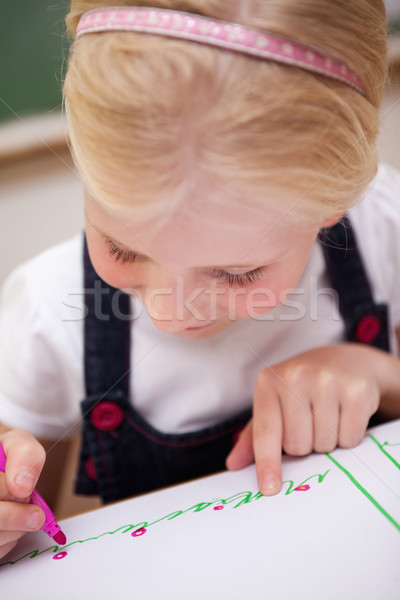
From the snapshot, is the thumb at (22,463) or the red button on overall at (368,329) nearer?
the thumb at (22,463)

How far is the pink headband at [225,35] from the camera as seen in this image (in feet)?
0.81

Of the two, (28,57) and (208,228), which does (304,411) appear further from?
(28,57)

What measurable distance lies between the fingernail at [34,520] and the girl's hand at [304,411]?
5.2 inches

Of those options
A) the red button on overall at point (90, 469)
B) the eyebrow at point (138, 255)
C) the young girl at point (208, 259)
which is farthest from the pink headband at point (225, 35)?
the red button on overall at point (90, 469)

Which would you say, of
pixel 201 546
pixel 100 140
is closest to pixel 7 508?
pixel 201 546

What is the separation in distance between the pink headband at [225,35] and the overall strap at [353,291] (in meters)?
0.23

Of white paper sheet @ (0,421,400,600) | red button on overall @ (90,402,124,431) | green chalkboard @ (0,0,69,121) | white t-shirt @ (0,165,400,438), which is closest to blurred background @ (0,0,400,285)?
green chalkboard @ (0,0,69,121)

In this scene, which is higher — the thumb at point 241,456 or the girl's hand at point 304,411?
the girl's hand at point 304,411

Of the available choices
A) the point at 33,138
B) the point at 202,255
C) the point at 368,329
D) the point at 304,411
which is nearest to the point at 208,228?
the point at 202,255

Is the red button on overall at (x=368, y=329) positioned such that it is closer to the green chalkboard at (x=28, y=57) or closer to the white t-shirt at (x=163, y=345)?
the white t-shirt at (x=163, y=345)

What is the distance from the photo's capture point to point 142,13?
261 mm

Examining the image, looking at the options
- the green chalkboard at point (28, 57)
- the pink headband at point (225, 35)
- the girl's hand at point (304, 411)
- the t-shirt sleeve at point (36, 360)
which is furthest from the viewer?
the green chalkboard at point (28, 57)

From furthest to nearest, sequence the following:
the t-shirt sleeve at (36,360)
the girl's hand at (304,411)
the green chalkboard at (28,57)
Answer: the green chalkboard at (28,57), the t-shirt sleeve at (36,360), the girl's hand at (304,411)


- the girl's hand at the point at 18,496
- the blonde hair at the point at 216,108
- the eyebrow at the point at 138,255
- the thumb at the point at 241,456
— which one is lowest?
the thumb at the point at 241,456
